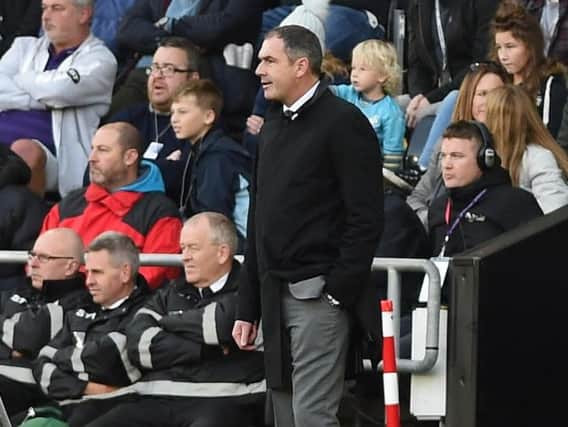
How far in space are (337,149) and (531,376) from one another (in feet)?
5.94

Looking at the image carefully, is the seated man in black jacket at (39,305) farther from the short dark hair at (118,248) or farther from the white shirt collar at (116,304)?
the short dark hair at (118,248)

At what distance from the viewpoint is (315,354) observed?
28.6 ft

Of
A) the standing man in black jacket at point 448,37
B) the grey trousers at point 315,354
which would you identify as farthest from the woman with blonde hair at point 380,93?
the grey trousers at point 315,354

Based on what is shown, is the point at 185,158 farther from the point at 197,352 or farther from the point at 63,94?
the point at 197,352

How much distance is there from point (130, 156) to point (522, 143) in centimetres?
236

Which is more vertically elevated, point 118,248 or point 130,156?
point 130,156

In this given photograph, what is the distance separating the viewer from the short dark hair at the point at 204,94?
1164cm

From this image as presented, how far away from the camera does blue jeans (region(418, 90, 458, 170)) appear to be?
11766 millimetres

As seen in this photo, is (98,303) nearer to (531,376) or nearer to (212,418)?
(212,418)

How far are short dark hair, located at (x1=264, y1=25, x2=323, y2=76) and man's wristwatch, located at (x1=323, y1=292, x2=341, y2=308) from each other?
3.46 feet

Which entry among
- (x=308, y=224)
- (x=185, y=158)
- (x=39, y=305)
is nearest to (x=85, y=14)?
(x=185, y=158)

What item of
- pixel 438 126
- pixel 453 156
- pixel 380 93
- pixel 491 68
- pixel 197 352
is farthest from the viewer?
pixel 380 93

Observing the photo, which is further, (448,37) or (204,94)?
(448,37)

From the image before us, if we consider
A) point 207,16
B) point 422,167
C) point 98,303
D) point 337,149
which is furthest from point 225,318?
point 207,16
